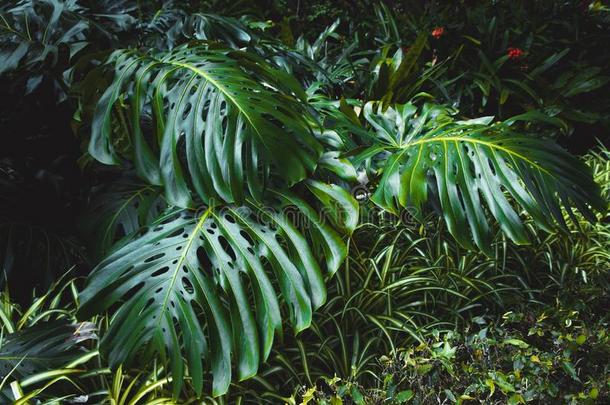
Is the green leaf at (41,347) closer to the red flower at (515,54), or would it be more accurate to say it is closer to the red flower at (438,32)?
the red flower at (438,32)

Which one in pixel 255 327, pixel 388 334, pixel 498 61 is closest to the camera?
pixel 255 327

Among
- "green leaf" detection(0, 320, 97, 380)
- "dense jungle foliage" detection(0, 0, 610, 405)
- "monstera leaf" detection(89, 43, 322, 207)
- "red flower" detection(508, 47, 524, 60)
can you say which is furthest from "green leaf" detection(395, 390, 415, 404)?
"red flower" detection(508, 47, 524, 60)

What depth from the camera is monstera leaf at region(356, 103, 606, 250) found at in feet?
5.30

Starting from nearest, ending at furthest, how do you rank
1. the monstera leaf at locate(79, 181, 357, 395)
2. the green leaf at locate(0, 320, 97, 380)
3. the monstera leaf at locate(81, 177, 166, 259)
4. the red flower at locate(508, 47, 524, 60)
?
the monstera leaf at locate(79, 181, 357, 395) < the green leaf at locate(0, 320, 97, 380) < the monstera leaf at locate(81, 177, 166, 259) < the red flower at locate(508, 47, 524, 60)

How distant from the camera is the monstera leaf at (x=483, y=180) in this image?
162cm

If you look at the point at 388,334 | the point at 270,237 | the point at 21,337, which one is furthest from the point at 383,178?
the point at 21,337

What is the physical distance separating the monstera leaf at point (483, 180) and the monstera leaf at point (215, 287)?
0.71 feet

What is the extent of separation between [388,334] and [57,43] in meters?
1.49

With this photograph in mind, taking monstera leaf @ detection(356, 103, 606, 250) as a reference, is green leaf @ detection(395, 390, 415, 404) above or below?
below

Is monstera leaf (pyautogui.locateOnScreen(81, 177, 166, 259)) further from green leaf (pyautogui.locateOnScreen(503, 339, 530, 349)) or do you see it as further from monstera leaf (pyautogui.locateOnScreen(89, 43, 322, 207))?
green leaf (pyautogui.locateOnScreen(503, 339, 530, 349))

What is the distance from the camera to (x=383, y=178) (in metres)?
1.71

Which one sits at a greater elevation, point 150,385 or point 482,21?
point 482,21

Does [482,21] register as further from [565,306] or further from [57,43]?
[57,43]

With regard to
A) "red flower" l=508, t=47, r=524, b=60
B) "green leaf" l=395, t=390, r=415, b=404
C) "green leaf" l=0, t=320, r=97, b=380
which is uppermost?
"red flower" l=508, t=47, r=524, b=60
